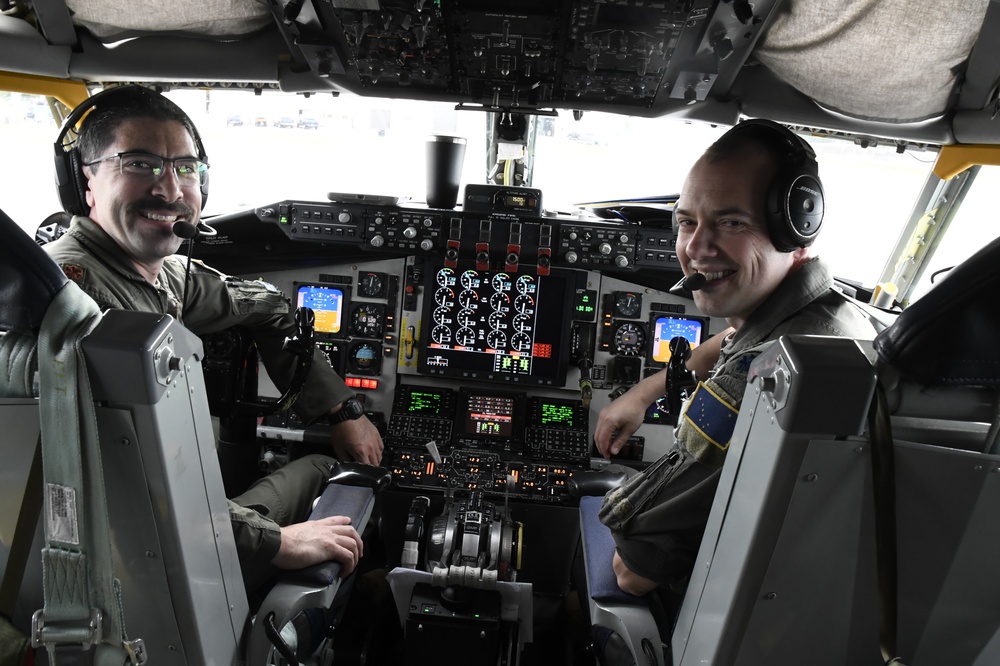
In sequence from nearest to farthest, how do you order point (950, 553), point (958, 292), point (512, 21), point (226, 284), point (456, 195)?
point (958, 292) → point (950, 553) → point (512, 21) → point (226, 284) → point (456, 195)

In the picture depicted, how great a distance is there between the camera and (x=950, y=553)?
3.04ft

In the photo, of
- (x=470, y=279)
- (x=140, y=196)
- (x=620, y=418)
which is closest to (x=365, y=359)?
(x=470, y=279)

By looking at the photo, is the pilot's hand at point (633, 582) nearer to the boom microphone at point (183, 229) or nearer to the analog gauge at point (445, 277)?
the boom microphone at point (183, 229)

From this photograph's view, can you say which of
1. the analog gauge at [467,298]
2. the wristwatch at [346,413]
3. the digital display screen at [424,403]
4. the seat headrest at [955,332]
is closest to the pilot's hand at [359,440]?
the wristwatch at [346,413]

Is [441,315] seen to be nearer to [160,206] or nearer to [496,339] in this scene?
[496,339]

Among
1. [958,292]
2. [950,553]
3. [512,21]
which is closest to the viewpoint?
[958,292]

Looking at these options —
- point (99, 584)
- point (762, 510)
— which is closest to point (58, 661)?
point (99, 584)

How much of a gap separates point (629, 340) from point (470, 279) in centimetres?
67

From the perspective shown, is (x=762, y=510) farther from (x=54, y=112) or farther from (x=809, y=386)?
(x=54, y=112)

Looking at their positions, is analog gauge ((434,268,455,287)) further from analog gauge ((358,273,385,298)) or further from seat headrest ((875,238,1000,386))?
seat headrest ((875,238,1000,386))

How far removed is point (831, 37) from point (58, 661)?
6.78 ft

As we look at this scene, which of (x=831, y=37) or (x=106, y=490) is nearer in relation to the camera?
(x=106, y=490)

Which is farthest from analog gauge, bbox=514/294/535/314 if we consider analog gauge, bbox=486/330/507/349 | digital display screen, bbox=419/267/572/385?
analog gauge, bbox=486/330/507/349

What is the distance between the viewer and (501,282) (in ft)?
9.12
